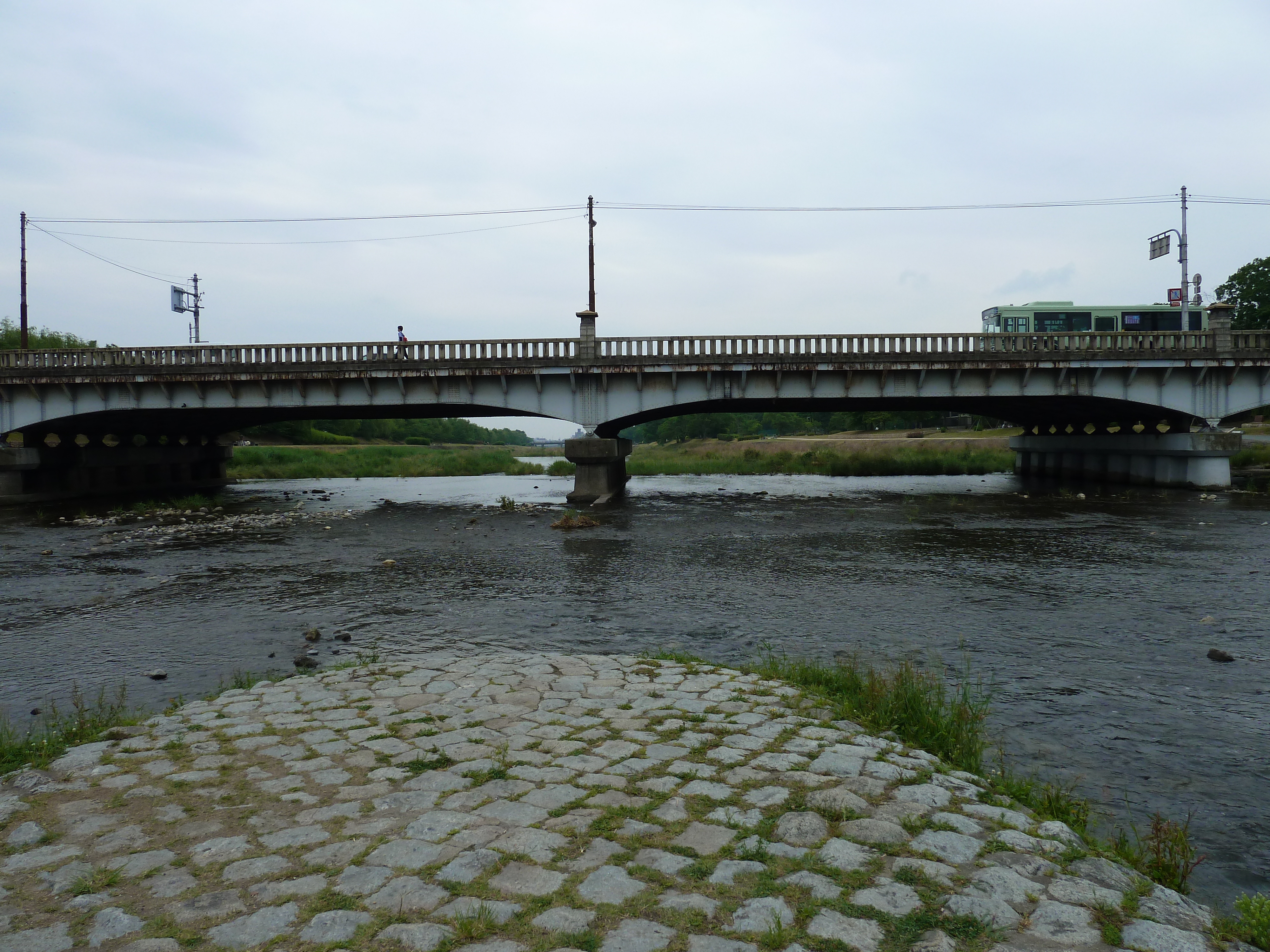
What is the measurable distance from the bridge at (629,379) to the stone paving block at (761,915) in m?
29.9

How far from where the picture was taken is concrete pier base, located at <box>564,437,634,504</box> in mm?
33562

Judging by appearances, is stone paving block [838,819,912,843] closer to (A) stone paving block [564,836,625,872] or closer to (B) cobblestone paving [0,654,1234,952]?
(B) cobblestone paving [0,654,1234,952]

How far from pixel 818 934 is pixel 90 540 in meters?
27.0

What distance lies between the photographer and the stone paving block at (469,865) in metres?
4.04

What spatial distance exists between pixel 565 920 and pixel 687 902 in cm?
61

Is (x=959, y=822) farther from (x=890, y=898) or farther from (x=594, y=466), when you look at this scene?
(x=594, y=466)

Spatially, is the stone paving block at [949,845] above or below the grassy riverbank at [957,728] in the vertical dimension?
above

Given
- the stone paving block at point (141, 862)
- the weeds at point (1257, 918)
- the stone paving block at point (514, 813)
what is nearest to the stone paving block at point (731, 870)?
the stone paving block at point (514, 813)

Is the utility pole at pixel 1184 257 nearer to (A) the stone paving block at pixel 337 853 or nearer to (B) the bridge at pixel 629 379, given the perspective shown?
(B) the bridge at pixel 629 379

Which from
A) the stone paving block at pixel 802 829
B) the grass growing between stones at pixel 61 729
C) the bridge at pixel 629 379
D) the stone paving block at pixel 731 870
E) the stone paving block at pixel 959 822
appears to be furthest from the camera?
the bridge at pixel 629 379

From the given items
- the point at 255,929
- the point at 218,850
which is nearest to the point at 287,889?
the point at 255,929

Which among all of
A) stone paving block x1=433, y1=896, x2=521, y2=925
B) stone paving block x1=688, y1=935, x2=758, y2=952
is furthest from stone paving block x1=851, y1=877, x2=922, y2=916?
stone paving block x1=433, y1=896, x2=521, y2=925

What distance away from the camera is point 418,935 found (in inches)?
140

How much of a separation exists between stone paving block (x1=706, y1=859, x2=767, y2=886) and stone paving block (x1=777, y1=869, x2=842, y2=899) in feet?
0.53
